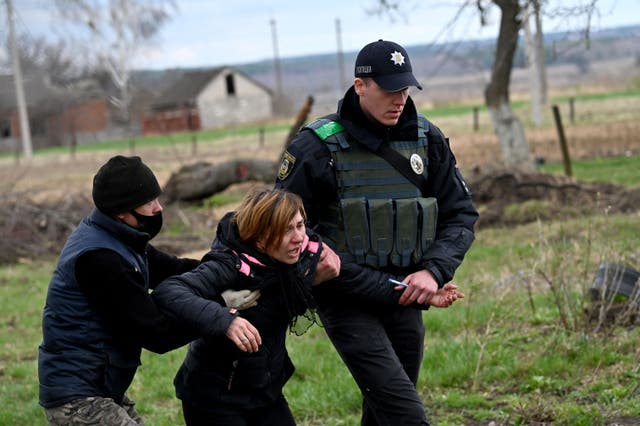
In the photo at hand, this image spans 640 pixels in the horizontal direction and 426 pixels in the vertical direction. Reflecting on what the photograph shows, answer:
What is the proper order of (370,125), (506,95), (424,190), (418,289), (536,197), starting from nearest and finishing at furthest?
(418,289), (370,125), (424,190), (536,197), (506,95)

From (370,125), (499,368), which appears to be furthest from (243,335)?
(499,368)

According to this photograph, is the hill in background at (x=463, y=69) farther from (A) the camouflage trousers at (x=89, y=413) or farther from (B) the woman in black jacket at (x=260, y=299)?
(A) the camouflage trousers at (x=89, y=413)

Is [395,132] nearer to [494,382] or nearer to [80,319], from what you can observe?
[80,319]

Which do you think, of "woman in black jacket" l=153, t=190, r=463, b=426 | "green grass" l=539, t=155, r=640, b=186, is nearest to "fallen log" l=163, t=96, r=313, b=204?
"green grass" l=539, t=155, r=640, b=186

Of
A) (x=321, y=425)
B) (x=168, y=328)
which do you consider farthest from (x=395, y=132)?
(x=321, y=425)

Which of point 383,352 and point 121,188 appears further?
point 383,352

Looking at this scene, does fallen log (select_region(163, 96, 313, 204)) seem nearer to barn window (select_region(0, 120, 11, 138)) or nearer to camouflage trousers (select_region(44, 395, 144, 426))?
camouflage trousers (select_region(44, 395, 144, 426))

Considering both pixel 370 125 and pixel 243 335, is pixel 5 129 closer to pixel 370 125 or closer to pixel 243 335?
pixel 370 125

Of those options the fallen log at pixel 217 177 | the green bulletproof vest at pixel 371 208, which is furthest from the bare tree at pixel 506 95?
the green bulletproof vest at pixel 371 208

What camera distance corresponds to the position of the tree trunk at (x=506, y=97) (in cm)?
1567

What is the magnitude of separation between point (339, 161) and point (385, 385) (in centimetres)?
98

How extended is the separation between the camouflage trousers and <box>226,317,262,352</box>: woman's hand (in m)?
0.53

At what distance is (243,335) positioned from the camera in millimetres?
3320

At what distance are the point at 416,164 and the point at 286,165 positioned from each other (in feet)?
1.89
